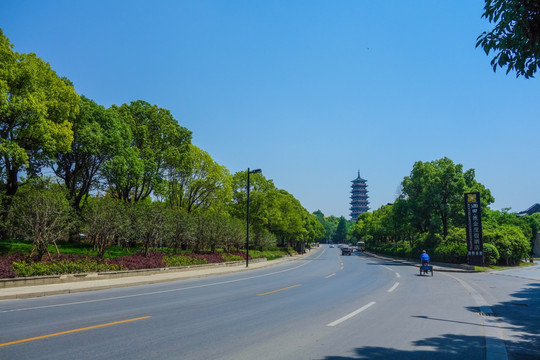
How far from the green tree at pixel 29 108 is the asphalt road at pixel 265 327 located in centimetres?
1296

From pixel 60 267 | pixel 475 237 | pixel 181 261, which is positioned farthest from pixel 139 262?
pixel 475 237

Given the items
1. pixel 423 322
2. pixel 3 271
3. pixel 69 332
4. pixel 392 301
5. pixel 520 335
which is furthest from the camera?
pixel 3 271

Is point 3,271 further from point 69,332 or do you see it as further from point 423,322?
point 423,322

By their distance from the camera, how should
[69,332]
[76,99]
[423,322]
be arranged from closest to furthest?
[69,332] < [423,322] < [76,99]

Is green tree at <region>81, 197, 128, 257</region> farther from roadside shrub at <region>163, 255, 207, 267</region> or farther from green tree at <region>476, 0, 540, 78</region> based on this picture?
green tree at <region>476, 0, 540, 78</region>

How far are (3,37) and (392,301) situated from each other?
24979 mm

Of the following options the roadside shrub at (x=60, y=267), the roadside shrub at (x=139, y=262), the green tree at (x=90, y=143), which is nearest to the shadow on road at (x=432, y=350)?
the roadside shrub at (x=60, y=267)

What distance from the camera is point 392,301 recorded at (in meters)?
12.1

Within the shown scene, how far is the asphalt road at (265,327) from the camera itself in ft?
19.8

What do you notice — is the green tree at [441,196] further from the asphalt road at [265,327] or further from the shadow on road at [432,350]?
the shadow on road at [432,350]

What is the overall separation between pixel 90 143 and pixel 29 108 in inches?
260

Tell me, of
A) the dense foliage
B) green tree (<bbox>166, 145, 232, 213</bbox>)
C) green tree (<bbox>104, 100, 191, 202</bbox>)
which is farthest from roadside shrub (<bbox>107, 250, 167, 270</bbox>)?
green tree (<bbox>166, 145, 232, 213</bbox>)

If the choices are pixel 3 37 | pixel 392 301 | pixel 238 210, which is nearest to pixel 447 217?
pixel 238 210

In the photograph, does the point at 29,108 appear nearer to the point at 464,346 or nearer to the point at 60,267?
the point at 60,267
